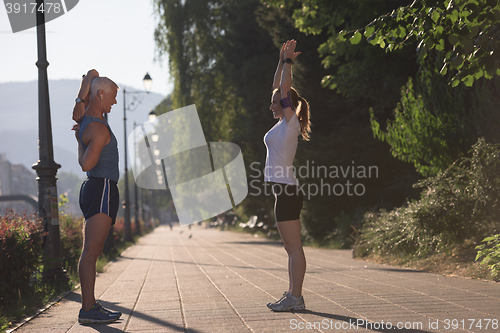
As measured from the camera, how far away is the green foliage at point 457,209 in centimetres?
837

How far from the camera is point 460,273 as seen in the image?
7781 millimetres

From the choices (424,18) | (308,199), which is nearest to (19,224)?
(424,18)

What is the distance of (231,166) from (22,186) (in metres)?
138

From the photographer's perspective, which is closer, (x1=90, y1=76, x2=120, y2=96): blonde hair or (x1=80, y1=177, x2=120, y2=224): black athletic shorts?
(x1=80, y1=177, x2=120, y2=224): black athletic shorts

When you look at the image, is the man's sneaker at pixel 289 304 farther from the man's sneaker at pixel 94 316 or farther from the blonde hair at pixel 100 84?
the blonde hair at pixel 100 84

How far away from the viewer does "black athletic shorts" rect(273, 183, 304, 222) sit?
4.89 m

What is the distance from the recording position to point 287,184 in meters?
4.93

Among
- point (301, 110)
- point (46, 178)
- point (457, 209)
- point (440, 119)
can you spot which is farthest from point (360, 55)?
point (301, 110)

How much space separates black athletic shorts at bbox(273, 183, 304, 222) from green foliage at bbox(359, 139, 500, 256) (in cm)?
476

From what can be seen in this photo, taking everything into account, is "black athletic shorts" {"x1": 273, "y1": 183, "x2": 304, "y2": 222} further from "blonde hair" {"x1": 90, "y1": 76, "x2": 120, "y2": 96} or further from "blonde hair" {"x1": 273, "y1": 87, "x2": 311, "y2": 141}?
"blonde hair" {"x1": 90, "y1": 76, "x2": 120, "y2": 96}

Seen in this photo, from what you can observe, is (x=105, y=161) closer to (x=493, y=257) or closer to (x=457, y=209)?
(x=493, y=257)

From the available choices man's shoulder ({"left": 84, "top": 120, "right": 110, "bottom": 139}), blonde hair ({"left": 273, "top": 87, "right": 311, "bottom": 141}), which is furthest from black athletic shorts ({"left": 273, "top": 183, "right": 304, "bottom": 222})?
man's shoulder ({"left": 84, "top": 120, "right": 110, "bottom": 139})

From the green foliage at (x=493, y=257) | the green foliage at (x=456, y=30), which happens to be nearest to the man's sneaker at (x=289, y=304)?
the green foliage at (x=493, y=257)

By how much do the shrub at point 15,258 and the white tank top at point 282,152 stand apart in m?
3.57
